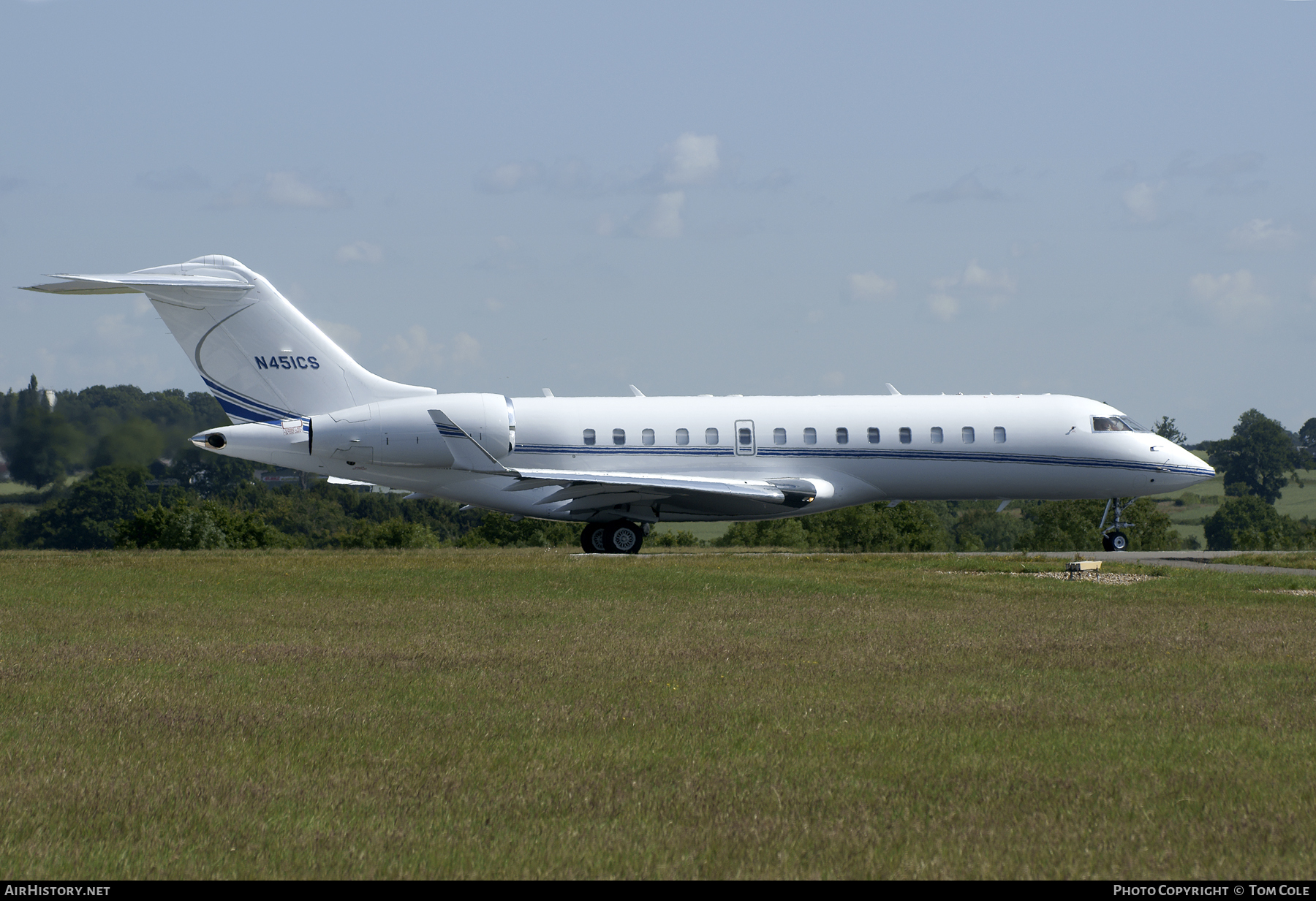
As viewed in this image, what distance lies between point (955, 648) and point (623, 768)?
5.94 m

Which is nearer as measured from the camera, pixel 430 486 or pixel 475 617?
pixel 475 617

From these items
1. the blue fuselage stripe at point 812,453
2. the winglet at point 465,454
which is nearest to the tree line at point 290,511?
the winglet at point 465,454

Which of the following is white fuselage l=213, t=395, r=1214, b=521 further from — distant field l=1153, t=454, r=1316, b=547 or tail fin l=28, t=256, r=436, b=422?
distant field l=1153, t=454, r=1316, b=547

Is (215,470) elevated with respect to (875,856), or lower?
elevated

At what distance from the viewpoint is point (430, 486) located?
28484 mm

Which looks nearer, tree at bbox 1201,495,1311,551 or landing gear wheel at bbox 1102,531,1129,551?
landing gear wheel at bbox 1102,531,1129,551

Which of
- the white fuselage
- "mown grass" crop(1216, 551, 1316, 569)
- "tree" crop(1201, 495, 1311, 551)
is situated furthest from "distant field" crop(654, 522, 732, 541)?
"mown grass" crop(1216, 551, 1316, 569)

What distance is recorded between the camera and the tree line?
103 ft

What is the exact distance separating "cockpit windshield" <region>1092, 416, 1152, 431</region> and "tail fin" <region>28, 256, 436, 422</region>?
56.2 ft

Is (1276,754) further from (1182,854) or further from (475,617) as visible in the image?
(475,617)

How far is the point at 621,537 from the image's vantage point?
94.4ft

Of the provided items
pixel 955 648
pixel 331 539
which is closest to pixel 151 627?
pixel 955 648

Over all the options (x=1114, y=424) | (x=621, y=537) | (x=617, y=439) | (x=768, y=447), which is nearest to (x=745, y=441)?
(x=768, y=447)

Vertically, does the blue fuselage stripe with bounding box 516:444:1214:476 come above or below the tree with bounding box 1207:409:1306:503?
below
